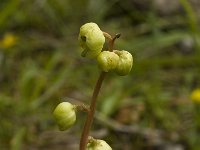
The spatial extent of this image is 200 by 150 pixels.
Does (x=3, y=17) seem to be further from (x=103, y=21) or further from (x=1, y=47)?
(x=103, y=21)

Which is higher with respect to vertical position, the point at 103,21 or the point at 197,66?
the point at 103,21

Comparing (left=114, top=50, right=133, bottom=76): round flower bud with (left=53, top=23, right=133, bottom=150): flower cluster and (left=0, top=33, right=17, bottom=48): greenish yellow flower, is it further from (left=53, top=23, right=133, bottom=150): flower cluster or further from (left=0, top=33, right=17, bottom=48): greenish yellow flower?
(left=0, top=33, right=17, bottom=48): greenish yellow flower

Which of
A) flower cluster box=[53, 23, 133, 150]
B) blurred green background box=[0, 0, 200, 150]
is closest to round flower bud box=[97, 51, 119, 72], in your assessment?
flower cluster box=[53, 23, 133, 150]

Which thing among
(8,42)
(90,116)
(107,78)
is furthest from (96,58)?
(8,42)


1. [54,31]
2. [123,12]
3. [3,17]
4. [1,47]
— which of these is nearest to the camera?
[3,17]

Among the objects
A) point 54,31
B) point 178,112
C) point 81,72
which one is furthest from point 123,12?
point 178,112

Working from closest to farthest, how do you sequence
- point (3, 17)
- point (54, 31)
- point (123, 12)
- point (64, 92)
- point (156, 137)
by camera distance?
point (156, 137)
point (3, 17)
point (64, 92)
point (54, 31)
point (123, 12)
